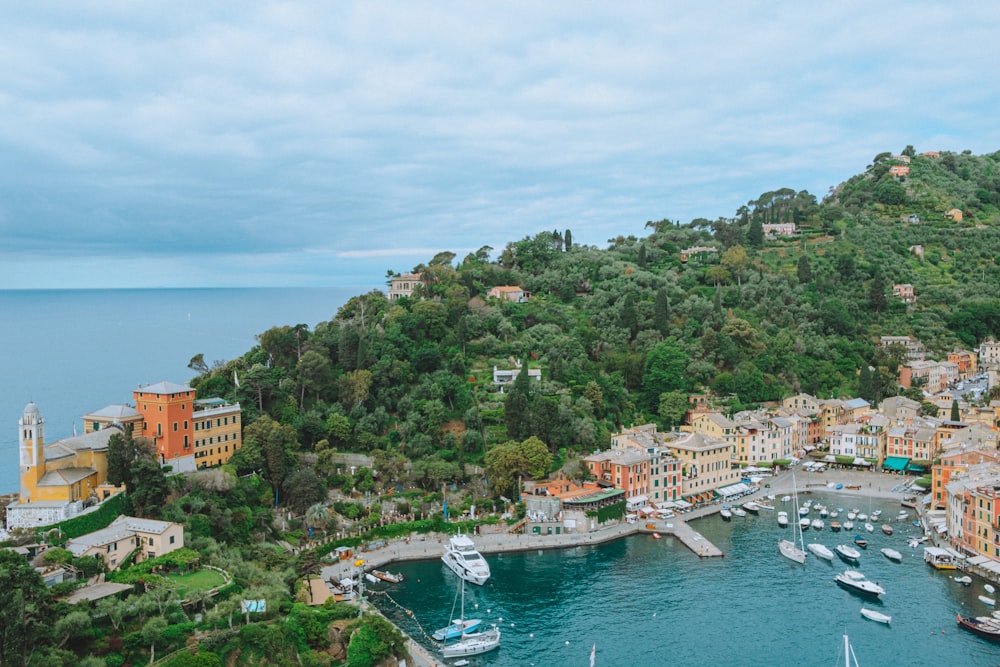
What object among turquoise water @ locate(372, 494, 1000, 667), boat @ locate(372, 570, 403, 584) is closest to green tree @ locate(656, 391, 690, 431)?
turquoise water @ locate(372, 494, 1000, 667)

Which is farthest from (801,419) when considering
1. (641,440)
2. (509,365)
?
(509,365)

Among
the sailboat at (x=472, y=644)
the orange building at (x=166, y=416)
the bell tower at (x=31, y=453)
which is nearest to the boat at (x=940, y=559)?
the sailboat at (x=472, y=644)

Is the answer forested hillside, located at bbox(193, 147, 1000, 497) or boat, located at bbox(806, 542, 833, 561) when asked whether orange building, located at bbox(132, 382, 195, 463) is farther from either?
boat, located at bbox(806, 542, 833, 561)

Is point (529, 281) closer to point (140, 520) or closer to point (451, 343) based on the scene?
point (451, 343)

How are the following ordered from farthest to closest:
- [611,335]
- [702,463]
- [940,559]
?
[611,335]
[702,463]
[940,559]

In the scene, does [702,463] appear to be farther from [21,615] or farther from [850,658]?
[21,615]

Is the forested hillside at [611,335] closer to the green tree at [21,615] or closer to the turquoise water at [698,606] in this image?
the turquoise water at [698,606]

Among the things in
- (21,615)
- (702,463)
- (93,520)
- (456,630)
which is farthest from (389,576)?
(702,463)
